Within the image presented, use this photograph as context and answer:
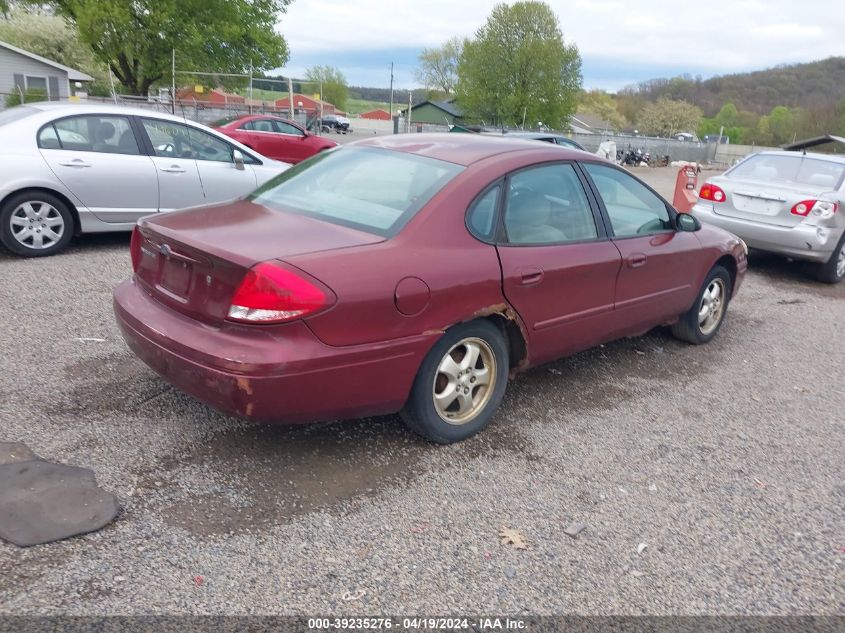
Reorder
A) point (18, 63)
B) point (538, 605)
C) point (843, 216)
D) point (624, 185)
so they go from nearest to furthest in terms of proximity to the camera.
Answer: point (538, 605), point (624, 185), point (843, 216), point (18, 63)

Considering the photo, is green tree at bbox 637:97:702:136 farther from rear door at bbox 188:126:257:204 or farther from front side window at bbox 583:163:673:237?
front side window at bbox 583:163:673:237

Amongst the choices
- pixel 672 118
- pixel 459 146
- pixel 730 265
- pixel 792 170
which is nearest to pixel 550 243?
pixel 459 146

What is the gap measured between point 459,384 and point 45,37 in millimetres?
53710

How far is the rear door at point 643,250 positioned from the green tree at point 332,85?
91.9 metres

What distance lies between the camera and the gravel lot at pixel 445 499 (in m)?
2.61

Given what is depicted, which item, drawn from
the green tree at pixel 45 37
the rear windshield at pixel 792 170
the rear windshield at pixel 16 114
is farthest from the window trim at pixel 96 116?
the green tree at pixel 45 37

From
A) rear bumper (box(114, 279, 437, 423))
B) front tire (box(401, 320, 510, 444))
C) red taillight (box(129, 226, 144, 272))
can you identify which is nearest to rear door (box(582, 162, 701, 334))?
front tire (box(401, 320, 510, 444))

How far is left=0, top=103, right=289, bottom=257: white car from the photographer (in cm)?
659

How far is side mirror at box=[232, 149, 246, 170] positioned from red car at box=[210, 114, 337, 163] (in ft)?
27.6

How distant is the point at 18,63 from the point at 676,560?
41360mm

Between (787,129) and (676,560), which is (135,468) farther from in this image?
(787,129)

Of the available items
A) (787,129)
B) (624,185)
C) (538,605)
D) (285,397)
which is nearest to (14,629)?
(285,397)

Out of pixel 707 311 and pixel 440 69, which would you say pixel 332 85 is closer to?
pixel 440 69

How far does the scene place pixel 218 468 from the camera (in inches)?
131
